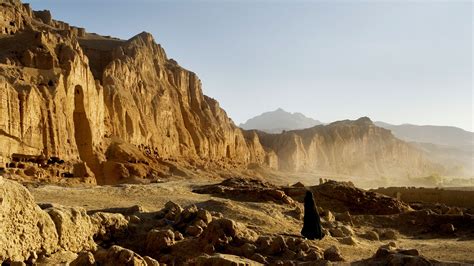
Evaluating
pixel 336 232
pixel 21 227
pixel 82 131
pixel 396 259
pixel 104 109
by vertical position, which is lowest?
pixel 336 232

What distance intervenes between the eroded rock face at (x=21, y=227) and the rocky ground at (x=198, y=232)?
0.06ft

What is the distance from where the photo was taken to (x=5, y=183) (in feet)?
28.9

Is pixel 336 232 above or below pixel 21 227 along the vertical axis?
below

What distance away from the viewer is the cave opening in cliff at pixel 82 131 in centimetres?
3553

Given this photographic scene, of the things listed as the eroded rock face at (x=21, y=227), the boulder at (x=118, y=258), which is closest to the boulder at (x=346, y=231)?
the boulder at (x=118, y=258)

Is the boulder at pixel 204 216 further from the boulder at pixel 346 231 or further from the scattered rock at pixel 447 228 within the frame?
the scattered rock at pixel 447 228

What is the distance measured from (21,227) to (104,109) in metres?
33.5

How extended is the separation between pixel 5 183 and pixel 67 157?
80.9ft

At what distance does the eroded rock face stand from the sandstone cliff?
19959 mm

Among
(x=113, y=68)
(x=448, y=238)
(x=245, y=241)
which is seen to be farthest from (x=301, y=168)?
(x=245, y=241)

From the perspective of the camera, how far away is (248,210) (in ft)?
60.0

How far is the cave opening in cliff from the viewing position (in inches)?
1399

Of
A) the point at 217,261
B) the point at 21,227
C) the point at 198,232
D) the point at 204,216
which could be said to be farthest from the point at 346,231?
the point at 21,227

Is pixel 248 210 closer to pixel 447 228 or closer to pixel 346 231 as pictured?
pixel 346 231
